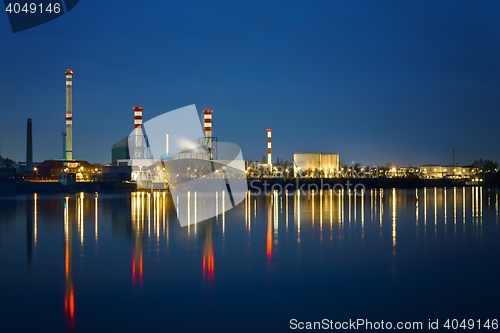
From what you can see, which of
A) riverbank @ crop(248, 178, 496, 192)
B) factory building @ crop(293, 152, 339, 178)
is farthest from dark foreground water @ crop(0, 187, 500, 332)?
factory building @ crop(293, 152, 339, 178)

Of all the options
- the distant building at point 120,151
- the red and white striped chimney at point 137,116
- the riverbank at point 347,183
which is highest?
the red and white striped chimney at point 137,116

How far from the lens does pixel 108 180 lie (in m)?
32.8

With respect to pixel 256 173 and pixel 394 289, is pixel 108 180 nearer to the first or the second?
pixel 256 173

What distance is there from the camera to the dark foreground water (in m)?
4.01

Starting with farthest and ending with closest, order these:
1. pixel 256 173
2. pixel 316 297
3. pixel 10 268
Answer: pixel 256 173
pixel 10 268
pixel 316 297

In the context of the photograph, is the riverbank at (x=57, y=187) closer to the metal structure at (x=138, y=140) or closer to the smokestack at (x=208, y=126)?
the metal structure at (x=138, y=140)

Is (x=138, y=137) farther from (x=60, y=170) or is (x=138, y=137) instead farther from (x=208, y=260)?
A: (x=208, y=260)

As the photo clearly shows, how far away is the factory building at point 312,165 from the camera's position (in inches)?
1651

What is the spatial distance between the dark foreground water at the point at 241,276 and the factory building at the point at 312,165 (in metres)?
32.2

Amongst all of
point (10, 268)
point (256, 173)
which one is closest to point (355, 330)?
point (10, 268)

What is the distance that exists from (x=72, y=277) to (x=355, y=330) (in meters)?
2.93

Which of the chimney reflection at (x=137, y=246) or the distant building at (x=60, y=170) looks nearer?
the chimney reflection at (x=137, y=246)

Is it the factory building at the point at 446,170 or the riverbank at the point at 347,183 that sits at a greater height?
the factory building at the point at 446,170

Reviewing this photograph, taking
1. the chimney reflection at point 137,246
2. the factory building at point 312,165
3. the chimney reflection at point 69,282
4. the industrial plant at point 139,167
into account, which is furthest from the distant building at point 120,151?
the chimney reflection at point 69,282
